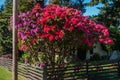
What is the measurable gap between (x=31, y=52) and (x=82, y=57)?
22.5 m

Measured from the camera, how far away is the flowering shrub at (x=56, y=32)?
13164 mm

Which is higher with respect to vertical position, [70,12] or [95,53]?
[70,12]

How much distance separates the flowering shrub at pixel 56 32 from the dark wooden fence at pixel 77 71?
0.56 m

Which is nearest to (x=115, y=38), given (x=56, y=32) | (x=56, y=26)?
(x=56, y=26)

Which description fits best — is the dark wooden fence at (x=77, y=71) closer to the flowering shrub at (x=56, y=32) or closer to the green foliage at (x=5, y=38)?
the flowering shrub at (x=56, y=32)

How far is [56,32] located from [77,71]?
3.91 metres

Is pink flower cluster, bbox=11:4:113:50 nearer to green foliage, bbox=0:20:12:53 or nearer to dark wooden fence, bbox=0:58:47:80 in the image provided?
dark wooden fence, bbox=0:58:47:80

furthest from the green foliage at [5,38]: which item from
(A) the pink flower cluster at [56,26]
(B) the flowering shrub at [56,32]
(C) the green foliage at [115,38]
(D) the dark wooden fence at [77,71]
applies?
(A) the pink flower cluster at [56,26]

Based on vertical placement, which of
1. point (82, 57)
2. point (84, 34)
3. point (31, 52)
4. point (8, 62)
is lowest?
point (82, 57)

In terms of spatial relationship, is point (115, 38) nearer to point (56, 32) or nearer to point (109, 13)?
point (109, 13)

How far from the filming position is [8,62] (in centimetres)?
2397

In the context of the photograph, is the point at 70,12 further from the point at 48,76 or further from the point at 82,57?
the point at 82,57

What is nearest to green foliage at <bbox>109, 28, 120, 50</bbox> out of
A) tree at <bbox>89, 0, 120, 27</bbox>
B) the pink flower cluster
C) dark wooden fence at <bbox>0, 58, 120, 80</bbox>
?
tree at <bbox>89, 0, 120, 27</bbox>

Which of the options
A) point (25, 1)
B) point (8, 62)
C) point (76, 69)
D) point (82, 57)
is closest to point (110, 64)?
point (76, 69)
